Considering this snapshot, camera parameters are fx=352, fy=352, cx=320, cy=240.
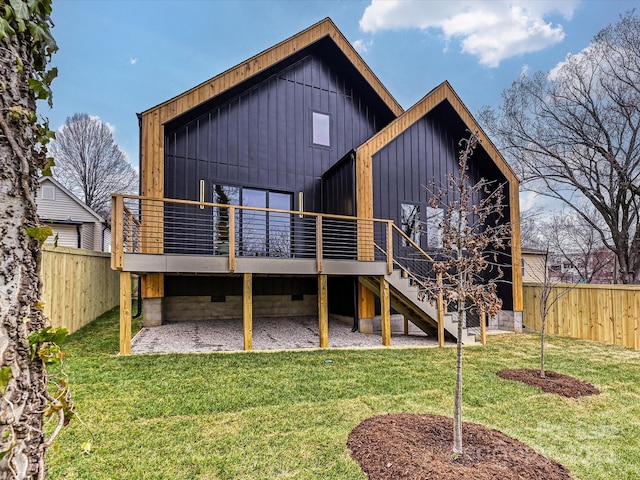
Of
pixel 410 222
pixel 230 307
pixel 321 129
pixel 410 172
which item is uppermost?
pixel 321 129

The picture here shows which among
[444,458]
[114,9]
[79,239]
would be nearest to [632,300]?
[444,458]

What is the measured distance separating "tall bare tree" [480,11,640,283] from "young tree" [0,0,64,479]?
15.5 meters

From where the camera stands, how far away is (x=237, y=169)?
966 cm

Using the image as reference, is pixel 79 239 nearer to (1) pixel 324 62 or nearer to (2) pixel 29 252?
(1) pixel 324 62

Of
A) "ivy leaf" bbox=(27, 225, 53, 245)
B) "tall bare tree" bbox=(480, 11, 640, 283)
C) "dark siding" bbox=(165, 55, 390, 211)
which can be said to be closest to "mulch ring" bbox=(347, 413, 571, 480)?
"ivy leaf" bbox=(27, 225, 53, 245)

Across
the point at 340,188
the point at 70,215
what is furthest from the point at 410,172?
the point at 70,215

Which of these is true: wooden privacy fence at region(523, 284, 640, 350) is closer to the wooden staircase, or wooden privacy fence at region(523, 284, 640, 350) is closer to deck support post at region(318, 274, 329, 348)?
the wooden staircase

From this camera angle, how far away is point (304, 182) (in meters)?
10.5

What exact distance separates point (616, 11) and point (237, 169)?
43.7ft

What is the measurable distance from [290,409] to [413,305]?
4.73 meters

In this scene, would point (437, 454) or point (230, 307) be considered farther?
point (230, 307)

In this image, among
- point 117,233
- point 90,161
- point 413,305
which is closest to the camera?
point 117,233

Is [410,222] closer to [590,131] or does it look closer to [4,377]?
[590,131]

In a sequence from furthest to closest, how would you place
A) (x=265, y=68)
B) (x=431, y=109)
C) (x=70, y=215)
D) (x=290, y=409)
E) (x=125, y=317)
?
(x=70, y=215) → (x=431, y=109) → (x=265, y=68) → (x=125, y=317) → (x=290, y=409)
